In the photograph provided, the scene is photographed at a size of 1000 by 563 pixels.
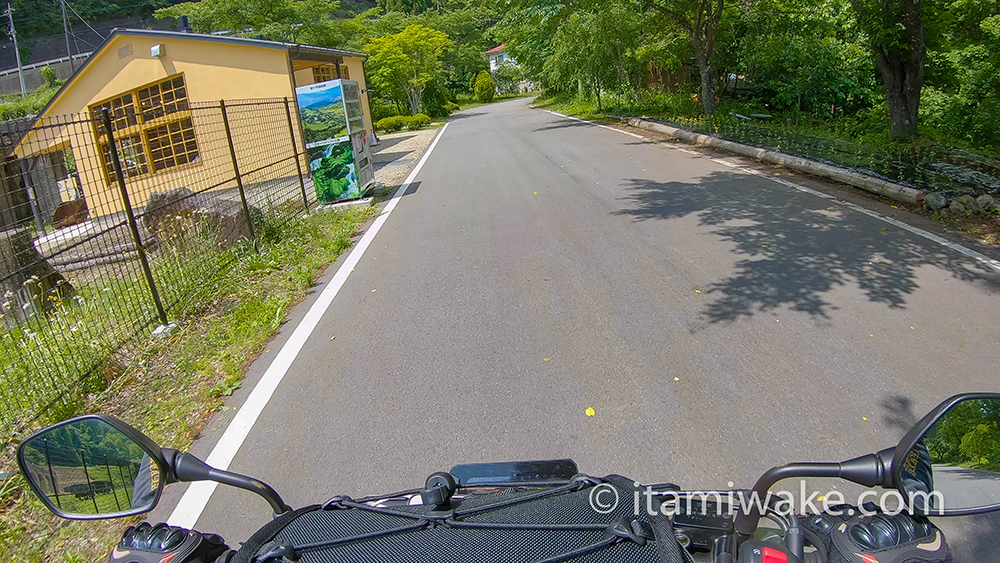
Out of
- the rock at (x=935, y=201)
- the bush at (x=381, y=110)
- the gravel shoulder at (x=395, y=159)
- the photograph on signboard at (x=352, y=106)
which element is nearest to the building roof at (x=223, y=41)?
the gravel shoulder at (x=395, y=159)

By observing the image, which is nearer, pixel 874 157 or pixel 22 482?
pixel 22 482

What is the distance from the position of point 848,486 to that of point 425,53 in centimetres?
4142

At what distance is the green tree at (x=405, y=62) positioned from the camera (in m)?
38.0

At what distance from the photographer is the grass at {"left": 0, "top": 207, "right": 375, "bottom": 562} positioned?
3.30 metres

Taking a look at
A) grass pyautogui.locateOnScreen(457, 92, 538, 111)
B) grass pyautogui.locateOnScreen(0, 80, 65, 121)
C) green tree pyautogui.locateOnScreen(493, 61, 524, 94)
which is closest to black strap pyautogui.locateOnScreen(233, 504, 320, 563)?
grass pyautogui.locateOnScreen(0, 80, 65, 121)

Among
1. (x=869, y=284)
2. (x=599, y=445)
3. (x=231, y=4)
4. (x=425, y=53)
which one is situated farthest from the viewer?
(x=425, y=53)

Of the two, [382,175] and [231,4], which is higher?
[231,4]

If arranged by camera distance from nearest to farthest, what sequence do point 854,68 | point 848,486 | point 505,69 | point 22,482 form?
point 848,486 < point 22,482 < point 854,68 < point 505,69

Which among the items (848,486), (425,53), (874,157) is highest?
(425,53)

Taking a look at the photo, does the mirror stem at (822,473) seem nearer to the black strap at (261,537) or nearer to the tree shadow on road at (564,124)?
the black strap at (261,537)

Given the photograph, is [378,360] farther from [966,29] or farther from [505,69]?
[505,69]

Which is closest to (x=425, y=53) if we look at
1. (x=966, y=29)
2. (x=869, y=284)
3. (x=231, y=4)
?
(x=231, y=4)

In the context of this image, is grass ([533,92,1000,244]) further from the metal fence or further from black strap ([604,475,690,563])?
the metal fence

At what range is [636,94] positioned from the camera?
1056 inches
